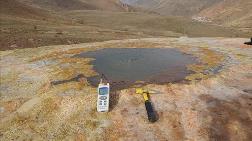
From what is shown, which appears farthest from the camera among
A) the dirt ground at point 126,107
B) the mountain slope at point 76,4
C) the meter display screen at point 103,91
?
the mountain slope at point 76,4

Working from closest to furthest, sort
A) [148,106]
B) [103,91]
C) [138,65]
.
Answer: [148,106] → [103,91] → [138,65]

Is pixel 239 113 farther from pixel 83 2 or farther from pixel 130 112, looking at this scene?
pixel 83 2

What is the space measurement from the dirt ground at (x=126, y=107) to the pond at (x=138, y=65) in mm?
613

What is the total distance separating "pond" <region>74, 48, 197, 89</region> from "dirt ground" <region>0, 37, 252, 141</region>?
2.01 feet

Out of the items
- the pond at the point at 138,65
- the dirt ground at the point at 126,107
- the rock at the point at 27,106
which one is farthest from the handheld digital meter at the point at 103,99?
the rock at the point at 27,106

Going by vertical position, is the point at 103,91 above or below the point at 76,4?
above

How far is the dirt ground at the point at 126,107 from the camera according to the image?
11.3 metres

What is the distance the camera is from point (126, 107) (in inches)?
490

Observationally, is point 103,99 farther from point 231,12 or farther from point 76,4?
point 231,12

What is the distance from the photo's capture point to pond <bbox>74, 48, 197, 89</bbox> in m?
14.7

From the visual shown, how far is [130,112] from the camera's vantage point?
12.2 m

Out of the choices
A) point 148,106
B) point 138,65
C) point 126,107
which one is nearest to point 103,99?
point 126,107

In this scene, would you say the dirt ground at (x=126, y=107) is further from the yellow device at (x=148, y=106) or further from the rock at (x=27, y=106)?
the yellow device at (x=148, y=106)

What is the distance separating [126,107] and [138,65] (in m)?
4.86
